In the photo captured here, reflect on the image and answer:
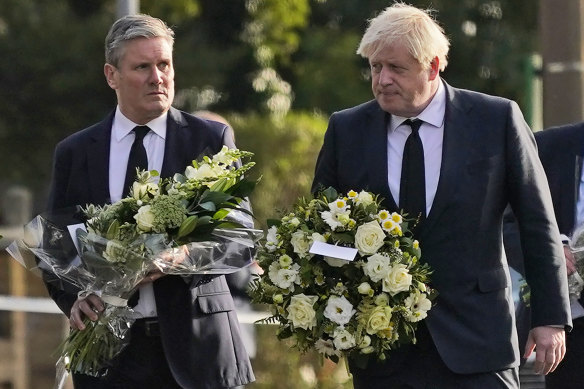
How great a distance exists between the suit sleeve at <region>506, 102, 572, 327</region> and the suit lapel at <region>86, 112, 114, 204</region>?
1.64 metres

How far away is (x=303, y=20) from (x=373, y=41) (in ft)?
34.3

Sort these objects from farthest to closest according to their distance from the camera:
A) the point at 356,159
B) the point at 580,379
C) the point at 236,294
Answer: the point at 236,294
the point at 580,379
the point at 356,159

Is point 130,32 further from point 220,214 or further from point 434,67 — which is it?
point 434,67

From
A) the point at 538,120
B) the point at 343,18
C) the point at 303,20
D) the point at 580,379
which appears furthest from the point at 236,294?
the point at 343,18

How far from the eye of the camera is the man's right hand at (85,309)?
6000 mm

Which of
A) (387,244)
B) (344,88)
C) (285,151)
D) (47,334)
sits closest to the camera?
(387,244)

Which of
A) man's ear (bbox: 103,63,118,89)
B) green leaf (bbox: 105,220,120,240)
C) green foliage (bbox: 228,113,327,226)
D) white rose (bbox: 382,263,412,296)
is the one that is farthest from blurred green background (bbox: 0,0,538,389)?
white rose (bbox: 382,263,412,296)

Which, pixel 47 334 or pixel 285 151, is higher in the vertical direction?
pixel 285 151

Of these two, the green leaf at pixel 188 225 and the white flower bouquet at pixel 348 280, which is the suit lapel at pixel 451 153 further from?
the green leaf at pixel 188 225

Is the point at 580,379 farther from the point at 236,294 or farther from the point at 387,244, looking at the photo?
the point at 236,294

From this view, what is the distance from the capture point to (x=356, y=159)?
607cm

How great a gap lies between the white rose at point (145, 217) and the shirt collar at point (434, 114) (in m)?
1.05

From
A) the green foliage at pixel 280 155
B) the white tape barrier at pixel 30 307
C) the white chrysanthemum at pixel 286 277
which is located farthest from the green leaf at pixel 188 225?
the green foliage at pixel 280 155

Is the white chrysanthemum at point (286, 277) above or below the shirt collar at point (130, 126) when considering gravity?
below
